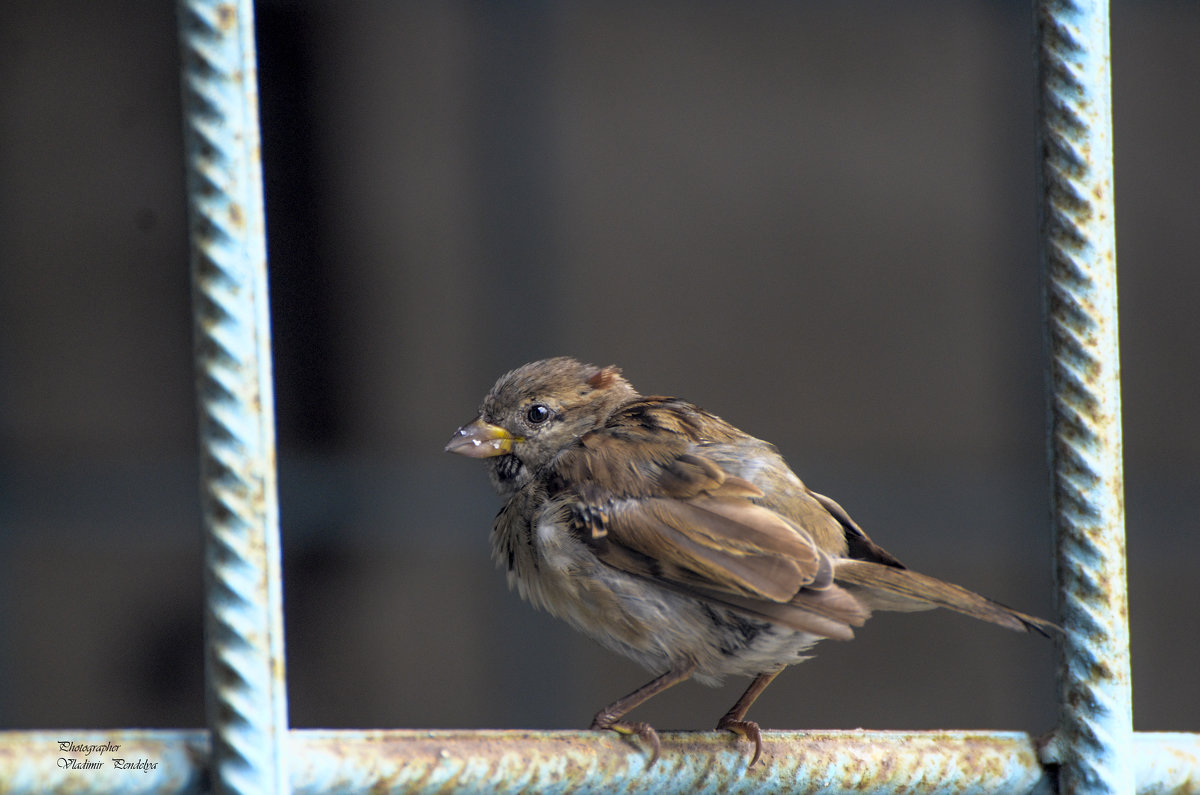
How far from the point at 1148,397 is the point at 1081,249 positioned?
3767mm

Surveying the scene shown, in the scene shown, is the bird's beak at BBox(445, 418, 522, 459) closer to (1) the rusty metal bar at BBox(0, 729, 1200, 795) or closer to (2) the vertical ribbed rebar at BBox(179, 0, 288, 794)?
(1) the rusty metal bar at BBox(0, 729, 1200, 795)

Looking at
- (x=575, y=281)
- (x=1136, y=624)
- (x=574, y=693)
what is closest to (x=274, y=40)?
(x=575, y=281)

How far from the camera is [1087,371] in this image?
1473mm

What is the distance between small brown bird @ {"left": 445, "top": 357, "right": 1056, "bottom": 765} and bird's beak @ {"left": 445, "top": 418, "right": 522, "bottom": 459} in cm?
5

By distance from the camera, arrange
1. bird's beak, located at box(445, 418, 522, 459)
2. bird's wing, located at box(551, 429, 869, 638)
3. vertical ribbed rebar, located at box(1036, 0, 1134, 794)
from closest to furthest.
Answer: vertical ribbed rebar, located at box(1036, 0, 1134, 794) < bird's wing, located at box(551, 429, 869, 638) < bird's beak, located at box(445, 418, 522, 459)

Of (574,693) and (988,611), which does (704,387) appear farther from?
(988,611)

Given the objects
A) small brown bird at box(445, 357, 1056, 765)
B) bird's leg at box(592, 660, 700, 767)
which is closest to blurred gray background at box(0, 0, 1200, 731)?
small brown bird at box(445, 357, 1056, 765)

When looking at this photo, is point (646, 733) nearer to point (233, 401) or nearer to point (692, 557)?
point (692, 557)

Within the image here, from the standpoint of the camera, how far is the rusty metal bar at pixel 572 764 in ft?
4.13

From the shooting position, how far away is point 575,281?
15.6 ft

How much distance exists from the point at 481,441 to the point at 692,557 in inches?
33.9

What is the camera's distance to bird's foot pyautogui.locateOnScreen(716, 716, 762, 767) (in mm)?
1691

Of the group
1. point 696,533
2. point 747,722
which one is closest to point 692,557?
point 696,533

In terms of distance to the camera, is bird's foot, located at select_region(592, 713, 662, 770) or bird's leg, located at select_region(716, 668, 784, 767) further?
bird's leg, located at select_region(716, 668, 784, 767)
